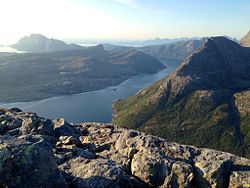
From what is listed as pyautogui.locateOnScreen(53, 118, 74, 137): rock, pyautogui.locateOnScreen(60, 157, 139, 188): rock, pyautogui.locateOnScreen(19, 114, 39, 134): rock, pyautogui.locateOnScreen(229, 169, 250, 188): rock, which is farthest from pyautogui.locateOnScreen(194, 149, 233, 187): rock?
pyautogui.locateOnScreen(19, 114, 39, 134): rock

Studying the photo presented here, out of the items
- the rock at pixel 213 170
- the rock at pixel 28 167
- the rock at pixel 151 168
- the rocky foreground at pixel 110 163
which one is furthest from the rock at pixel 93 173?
the rock at pixel 213 170

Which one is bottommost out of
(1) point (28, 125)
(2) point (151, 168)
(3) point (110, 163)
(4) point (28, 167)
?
(2) point (151, 168)

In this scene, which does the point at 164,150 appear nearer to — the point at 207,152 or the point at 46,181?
the point at 207,152

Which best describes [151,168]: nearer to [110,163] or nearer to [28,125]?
[110,163]

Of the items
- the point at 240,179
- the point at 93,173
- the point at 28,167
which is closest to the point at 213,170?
the point at 240,179

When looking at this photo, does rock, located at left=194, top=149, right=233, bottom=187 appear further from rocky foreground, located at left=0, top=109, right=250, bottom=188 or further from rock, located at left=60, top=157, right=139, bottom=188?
rock, located at left=60, top=157, right=139, bottom=188

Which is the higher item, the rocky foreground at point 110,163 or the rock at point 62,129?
the rocky foreground at point 110,163

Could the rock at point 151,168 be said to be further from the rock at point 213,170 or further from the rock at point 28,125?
the rock at point 28,125

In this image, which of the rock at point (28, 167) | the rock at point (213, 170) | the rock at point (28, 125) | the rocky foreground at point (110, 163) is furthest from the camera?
the rock at point (28, 125)
